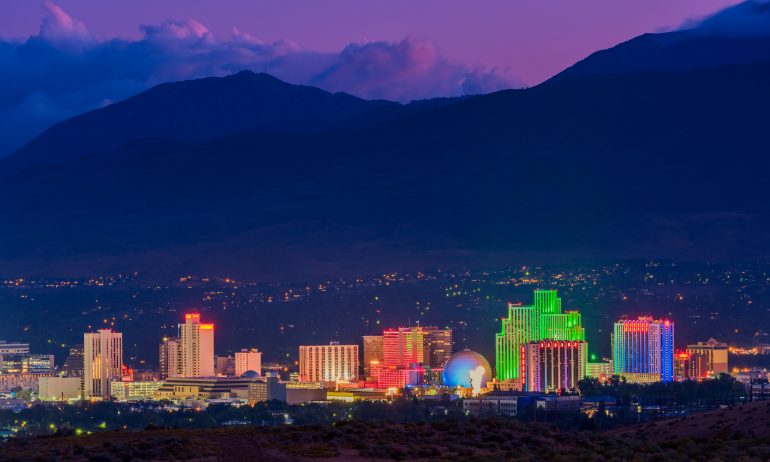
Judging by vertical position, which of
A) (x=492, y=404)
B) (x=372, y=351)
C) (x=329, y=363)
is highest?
(x=372, y=351)

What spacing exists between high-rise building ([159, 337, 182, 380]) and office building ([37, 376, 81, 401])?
940cm

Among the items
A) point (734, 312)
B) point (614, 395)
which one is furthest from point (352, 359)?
point (614, 395)

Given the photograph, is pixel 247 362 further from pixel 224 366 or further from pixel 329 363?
pixel 329 363

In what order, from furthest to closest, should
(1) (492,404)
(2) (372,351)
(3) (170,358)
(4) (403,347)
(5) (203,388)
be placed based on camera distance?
1. (3) (170,358)
2. (2) (372,351)
3. (4) (403,347)
4. (5) (203,388)
5. (1) (492,404)

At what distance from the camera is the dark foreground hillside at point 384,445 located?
121ft

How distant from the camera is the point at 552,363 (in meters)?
150

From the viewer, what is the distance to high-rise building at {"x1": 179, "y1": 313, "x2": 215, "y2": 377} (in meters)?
175

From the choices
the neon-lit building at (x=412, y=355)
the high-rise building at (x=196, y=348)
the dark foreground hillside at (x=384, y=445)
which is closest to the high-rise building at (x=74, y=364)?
the high-rise building at (x=196, y=348)

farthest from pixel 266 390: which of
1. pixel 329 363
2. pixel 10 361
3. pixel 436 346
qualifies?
pixel 10 361

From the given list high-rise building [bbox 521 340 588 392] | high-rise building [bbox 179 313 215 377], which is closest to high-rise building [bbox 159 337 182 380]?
high-rise building [bbox 179 313 215 377]

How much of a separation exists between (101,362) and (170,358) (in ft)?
37.4

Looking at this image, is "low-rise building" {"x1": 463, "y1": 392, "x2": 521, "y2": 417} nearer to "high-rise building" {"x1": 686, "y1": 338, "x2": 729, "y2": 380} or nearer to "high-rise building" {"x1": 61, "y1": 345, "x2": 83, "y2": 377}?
"high-rise building" {"x1": 686, "y1": 338, "x2": 729, "y2": 380}

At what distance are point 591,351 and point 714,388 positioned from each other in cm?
7211

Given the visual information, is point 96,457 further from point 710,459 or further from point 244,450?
point 710,459
